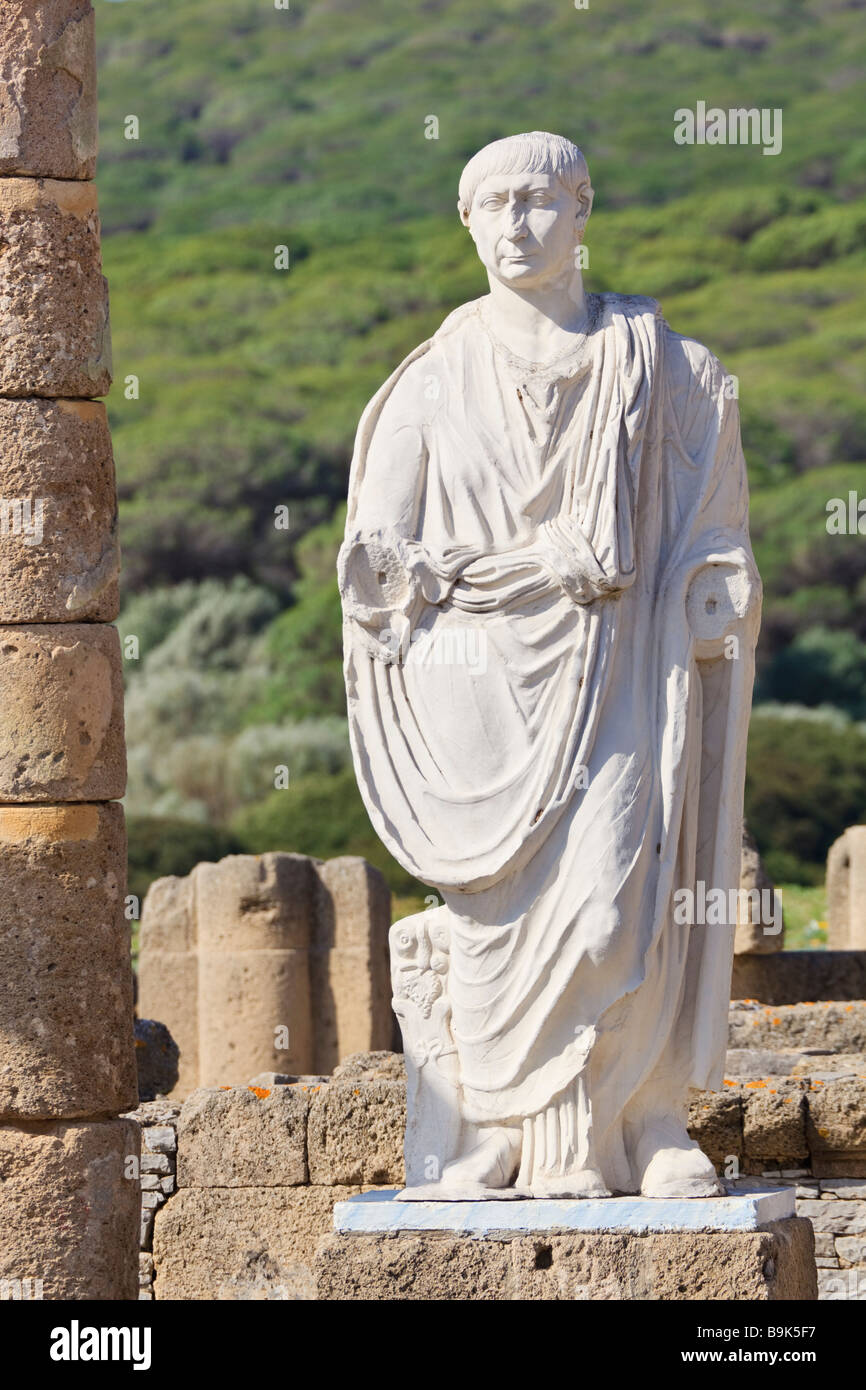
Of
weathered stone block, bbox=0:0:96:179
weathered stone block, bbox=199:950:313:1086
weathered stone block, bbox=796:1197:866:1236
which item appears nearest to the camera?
weathered stone block, bbox=0:0:96:179

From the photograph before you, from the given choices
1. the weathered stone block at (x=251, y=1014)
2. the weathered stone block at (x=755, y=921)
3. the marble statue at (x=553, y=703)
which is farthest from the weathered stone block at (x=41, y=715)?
the weathered stone block at (x=251, y=1014)

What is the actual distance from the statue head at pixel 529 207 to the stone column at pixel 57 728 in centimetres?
187

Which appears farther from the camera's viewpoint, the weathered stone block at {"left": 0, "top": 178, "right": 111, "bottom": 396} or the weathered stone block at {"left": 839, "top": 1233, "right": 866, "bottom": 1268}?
the weathered stone block at {"left": 839, "top": 1233, "right": 866, "bottom": 1268}

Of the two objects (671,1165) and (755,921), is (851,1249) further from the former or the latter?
(755,921)

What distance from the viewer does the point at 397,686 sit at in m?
7.22

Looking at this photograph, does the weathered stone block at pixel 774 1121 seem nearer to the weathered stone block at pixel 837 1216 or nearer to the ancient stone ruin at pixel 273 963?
the weathered stone block at pixel 837 1216

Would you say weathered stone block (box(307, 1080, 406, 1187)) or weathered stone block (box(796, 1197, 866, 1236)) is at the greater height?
weathered stone block (box(307, 1080, 406, 1187))

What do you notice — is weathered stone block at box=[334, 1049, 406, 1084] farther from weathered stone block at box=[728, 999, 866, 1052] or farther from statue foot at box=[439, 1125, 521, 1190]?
statue foot at box=[439, 1125, 521, 1190]

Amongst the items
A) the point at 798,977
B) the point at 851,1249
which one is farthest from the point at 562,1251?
the point at 798,977

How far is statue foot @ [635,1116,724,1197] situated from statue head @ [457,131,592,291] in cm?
240

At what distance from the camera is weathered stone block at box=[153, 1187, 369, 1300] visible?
9211mm

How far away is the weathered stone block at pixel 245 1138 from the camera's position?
9.20 meters

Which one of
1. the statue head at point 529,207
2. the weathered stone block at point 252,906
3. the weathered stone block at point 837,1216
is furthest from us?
the weathered stone block at point 252,906

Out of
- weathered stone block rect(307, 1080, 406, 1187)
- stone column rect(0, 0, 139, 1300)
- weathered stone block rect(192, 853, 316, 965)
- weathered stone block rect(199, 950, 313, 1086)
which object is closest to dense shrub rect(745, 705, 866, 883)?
weathered stone block rect(192, 853, 316, 965)
